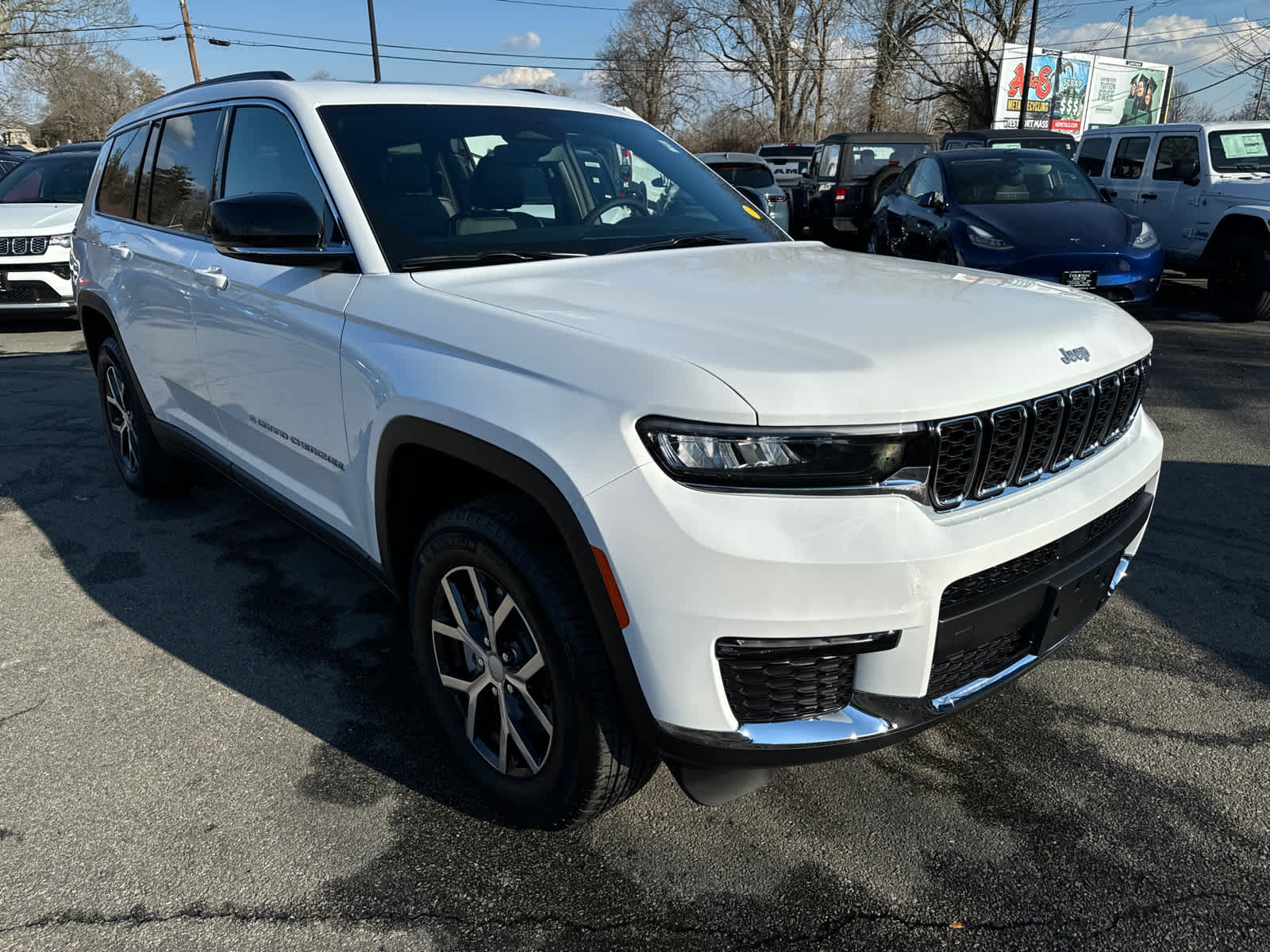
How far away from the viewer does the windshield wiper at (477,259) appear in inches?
98.3

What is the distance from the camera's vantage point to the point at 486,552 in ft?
6.88

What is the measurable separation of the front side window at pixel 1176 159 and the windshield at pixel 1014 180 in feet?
4.65

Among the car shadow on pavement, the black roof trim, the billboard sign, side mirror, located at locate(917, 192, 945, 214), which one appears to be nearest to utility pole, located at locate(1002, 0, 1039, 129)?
the billboard sign

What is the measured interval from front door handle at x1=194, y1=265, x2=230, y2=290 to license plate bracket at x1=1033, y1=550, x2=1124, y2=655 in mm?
2628

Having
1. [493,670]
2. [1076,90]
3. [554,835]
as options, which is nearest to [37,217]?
[493,670]

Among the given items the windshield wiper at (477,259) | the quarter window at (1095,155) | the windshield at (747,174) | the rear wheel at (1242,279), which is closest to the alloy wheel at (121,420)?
the windshield wiper at (477,259)

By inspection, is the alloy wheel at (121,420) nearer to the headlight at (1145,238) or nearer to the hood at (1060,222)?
the hood at (1060,222)

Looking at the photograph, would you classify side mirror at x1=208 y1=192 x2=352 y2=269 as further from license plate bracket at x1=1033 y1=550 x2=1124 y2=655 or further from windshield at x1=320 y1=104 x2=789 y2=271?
license plate bracket at x1=1033 y1=550 x2=1124 y2=655

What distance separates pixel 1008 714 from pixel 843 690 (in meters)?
1.20

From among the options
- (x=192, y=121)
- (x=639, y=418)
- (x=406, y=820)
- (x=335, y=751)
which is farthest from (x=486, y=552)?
(x=192, y=121)

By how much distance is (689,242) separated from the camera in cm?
302

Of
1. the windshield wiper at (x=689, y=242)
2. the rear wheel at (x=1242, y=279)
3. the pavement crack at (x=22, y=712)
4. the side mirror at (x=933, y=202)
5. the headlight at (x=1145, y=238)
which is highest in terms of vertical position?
the windshield wiper at (x=689, y=242)

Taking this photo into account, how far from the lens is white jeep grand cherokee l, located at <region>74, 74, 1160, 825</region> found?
1.74m

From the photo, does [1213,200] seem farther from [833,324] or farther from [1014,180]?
[833,324]
